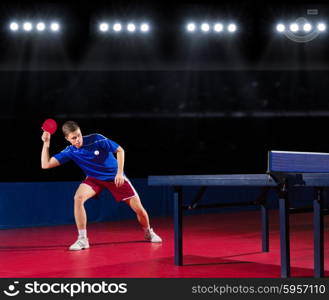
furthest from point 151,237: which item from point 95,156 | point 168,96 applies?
point 168,96

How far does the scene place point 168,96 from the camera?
19.8 meters

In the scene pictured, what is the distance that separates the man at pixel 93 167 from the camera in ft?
24.6

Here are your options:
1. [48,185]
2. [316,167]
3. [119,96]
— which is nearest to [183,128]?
[119,96]

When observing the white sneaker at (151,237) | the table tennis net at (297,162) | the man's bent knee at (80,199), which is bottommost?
the white sneaker at (151,237)

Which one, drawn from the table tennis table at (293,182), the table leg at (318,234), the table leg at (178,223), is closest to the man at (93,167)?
the table leg at (178,223)

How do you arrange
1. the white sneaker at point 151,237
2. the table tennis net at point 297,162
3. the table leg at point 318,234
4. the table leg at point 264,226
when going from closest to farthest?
the table tennis net at point 297,162 < the table leg at point 318,234 < the table leg at point 264,226 < the white sneaker at point 151,237

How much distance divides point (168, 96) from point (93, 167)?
12251 millimetres

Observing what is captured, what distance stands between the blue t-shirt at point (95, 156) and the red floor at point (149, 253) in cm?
97

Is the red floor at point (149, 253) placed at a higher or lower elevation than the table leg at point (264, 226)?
lower

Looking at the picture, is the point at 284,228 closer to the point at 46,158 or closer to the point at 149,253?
the point at 149,253

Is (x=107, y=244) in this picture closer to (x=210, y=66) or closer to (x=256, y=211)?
(x=256, y=211)

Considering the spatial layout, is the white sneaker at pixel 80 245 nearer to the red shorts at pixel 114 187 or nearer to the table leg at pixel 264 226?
the red shorts at pixel 114 187

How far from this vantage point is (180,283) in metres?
5.01

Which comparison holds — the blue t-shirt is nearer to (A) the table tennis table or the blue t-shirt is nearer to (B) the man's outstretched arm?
(B) the man's outstretched arm
